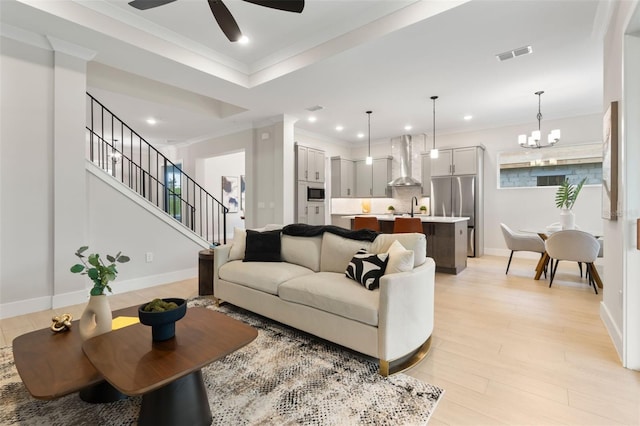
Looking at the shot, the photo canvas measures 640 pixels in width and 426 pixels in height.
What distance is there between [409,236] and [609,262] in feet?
6.05

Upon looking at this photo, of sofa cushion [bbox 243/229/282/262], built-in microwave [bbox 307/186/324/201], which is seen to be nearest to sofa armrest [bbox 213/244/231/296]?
sofa cushion [bbox 243/229/282/262]

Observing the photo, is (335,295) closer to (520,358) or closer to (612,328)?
(520,358)

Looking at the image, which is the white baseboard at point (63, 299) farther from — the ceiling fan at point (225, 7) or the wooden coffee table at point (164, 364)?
the ceiling fan at point (225, 7)

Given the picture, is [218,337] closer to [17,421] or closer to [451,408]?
[17,421]

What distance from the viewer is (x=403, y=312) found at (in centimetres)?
209

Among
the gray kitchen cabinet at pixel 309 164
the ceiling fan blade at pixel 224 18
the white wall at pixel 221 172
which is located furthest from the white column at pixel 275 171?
the ceiling fan blade at pixel 224 18

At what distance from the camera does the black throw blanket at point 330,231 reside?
298 cm

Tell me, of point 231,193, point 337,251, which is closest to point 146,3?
point 337,251

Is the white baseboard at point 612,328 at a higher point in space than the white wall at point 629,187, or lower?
lower

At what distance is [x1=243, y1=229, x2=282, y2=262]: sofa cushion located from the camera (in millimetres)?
3412

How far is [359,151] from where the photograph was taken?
8820mm

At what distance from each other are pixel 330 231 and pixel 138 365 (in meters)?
2.16

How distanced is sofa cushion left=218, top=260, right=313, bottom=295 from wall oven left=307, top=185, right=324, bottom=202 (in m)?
3.47

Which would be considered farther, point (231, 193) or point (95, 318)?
point (231, 193)
